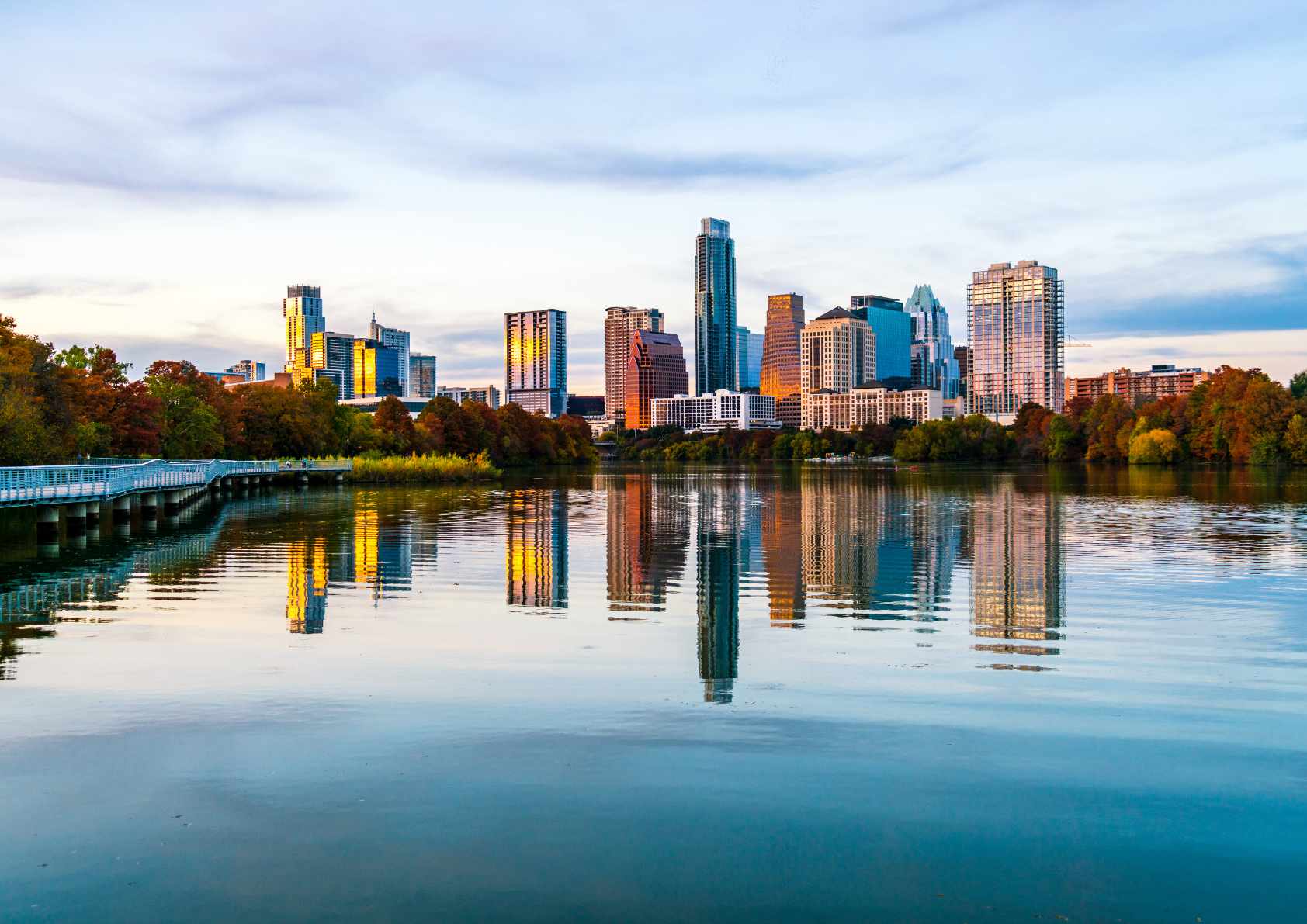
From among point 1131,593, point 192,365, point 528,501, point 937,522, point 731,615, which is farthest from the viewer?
point 192,365

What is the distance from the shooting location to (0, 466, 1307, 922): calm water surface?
784cm

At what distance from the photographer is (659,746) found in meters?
11.2

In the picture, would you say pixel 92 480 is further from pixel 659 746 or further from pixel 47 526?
pixel 659 746

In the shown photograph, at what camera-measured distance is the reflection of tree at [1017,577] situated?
18.4 m

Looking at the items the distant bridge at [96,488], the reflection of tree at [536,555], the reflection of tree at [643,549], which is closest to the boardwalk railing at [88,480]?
the distant bridge at [96,488]

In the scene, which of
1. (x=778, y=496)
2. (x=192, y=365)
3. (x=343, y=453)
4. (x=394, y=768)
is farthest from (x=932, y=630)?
(x=343, y=453)

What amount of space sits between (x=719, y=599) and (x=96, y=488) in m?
27.8

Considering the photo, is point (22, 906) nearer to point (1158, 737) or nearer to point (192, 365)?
point (1158, 737)

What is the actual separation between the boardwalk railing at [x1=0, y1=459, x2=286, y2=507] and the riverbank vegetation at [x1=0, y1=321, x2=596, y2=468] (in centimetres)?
404

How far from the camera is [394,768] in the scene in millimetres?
10438

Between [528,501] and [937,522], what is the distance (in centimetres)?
2617

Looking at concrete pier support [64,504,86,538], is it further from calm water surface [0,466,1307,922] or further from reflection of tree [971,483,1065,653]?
reflection of tree [971,483,1065,653]

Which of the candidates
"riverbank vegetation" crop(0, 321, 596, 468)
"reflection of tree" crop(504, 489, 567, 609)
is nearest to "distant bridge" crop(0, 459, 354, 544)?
"riverbank vegetation" crop(0, 321, 596, 468)

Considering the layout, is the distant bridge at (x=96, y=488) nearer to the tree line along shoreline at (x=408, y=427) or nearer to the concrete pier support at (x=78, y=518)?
the concrete pier support at (x=78, y=518)
